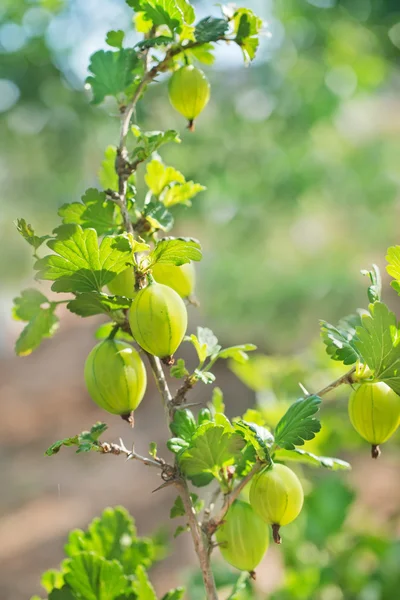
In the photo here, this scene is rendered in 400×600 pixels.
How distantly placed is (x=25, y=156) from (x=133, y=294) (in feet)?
10.3

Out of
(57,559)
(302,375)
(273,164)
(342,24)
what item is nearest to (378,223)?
(273,164)

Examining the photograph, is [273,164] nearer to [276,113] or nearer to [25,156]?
[276,113]

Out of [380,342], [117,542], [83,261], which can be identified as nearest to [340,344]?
[380,342]

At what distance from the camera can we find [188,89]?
14.1 inches

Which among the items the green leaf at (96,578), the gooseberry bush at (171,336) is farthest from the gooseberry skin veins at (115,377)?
the green leaf at (96,578)

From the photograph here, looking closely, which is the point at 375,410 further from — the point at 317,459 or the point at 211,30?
the point at 211,30

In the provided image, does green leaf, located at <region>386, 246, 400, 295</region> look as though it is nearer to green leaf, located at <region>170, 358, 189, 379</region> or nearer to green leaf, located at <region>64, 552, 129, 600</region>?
green leaf, located at <region>170, 358, 189, 379</region>

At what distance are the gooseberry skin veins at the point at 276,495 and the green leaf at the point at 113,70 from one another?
221 mm

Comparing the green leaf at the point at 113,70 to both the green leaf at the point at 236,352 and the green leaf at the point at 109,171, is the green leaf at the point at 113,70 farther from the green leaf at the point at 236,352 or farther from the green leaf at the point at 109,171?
the green leaf at the point at 236,352

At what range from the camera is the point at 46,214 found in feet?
13.7

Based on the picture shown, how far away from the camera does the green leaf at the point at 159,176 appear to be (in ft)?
1.19

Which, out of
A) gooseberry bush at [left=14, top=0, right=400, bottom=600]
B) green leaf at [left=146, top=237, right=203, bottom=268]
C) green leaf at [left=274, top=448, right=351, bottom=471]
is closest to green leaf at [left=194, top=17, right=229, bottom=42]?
gooseberry bush at [left=14, top=0, right=400, bottom=600]

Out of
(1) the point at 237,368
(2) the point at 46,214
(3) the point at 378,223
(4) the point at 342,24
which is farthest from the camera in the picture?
(2) the point at 46,214

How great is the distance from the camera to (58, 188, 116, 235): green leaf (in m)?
0.33
